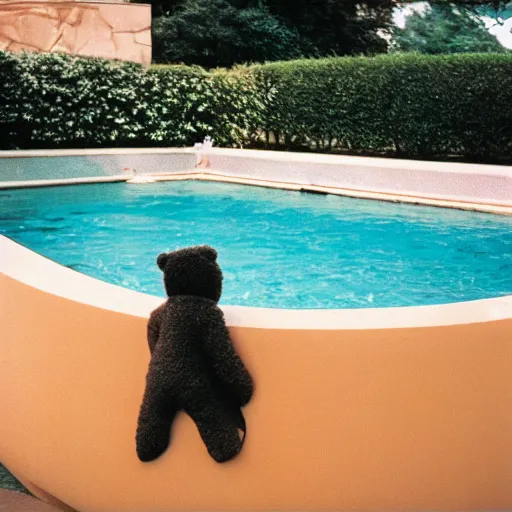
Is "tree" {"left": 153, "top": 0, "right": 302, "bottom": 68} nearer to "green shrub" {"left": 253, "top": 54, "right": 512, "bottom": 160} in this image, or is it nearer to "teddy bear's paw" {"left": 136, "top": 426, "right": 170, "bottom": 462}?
"green shrub" {"left": 253, "top": 54, "right": 512, "bottom": 160}

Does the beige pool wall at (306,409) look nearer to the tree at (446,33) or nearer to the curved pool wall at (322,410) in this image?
the curved pool wall at (322,410)

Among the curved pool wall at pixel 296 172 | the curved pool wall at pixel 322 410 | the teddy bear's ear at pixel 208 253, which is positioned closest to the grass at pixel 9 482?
the curved pool wall at pixel 322 410

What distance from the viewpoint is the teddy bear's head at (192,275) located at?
2420 millimetres

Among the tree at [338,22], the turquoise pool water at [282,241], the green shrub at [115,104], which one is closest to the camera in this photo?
the turquoise pool water at [282,241]

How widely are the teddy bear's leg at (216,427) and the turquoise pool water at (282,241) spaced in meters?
3.91

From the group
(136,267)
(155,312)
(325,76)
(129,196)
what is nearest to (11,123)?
(129,196)

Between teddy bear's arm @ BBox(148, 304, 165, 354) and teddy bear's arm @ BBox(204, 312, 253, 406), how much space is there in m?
0.19

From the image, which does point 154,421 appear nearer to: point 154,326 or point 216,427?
point 216,427

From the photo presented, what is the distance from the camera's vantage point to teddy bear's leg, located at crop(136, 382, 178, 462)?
2.37m

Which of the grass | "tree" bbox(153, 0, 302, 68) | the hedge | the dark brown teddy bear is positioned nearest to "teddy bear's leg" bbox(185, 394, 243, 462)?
the dark brown teddy bear

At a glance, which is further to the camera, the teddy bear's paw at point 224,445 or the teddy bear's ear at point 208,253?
the teddy bear's ear at point 208,253

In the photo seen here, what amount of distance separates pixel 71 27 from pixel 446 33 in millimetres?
18717

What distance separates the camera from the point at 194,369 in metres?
2.34

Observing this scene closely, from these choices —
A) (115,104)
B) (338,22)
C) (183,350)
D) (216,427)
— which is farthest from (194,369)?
(338,22)
